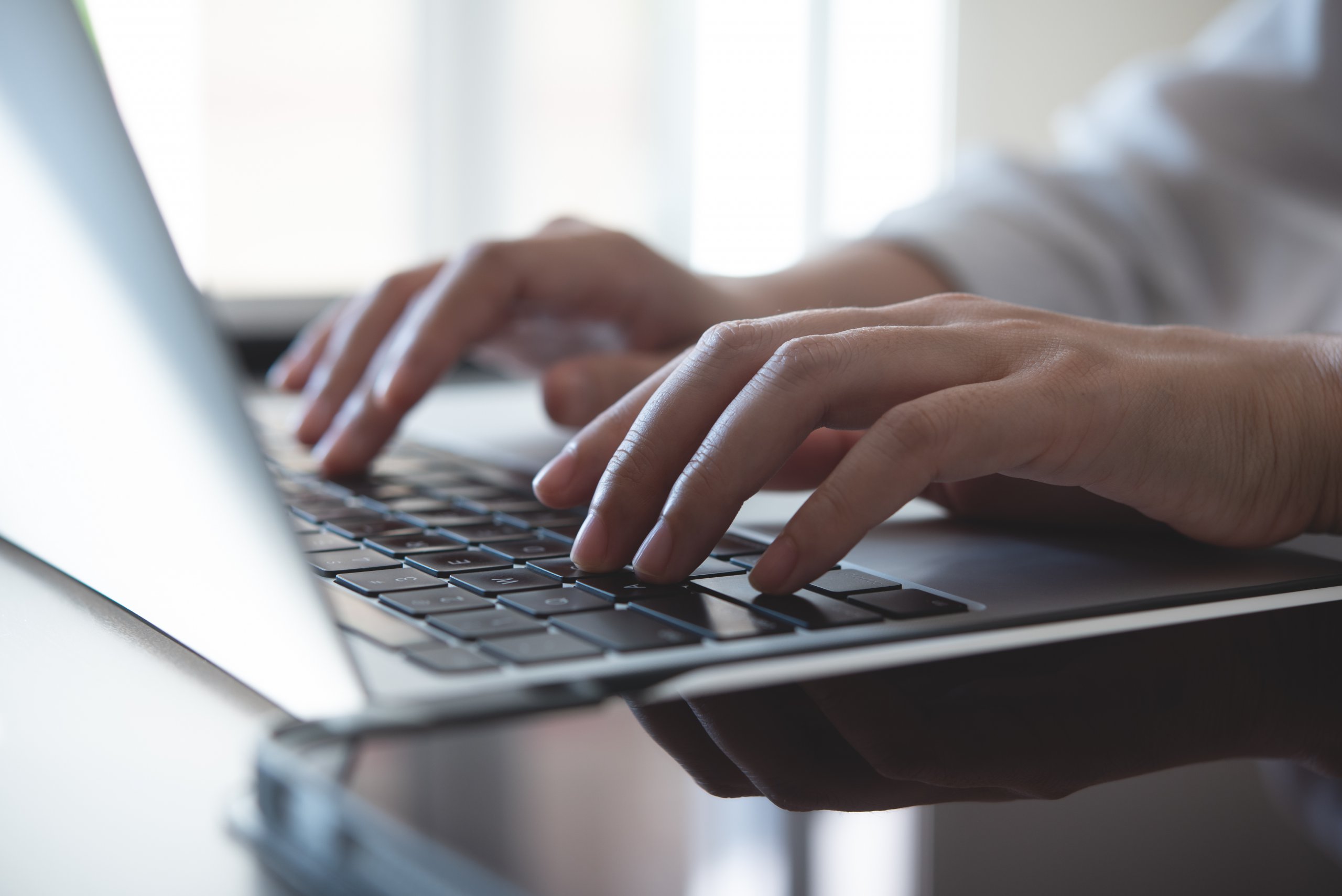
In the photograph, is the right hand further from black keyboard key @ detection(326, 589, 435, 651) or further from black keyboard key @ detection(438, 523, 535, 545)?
black keyboard key @ detection(326, 589, 435, 651)

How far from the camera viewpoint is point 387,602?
354 millimetres

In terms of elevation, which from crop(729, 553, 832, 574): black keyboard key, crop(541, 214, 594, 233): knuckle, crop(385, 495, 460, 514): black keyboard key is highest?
crop(541, 214, 594, 233): knuckle

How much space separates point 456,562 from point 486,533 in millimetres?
63

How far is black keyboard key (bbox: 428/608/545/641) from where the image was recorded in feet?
1.03

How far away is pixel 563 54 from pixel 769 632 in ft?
9.59

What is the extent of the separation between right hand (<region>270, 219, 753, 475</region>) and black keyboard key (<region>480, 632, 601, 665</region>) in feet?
1.15

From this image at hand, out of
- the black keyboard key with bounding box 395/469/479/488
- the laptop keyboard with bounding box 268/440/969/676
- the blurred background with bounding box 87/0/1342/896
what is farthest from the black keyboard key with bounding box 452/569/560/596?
the blurred background with bounding box 87/0/1342/896

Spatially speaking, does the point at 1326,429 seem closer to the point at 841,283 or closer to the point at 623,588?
the point at 623,588

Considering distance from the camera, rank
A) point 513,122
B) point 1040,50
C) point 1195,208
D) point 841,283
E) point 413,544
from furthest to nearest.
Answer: point 1040,50
point 513,122
point 1195,208
point 841,283
point 413,544

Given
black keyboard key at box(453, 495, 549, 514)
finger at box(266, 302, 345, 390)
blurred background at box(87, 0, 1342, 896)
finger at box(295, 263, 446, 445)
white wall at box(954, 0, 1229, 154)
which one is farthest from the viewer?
white wall at box(954, 0, 1229, 154)

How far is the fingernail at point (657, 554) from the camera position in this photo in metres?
0.38

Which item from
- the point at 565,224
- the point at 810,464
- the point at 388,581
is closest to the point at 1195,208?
the point at 565,224

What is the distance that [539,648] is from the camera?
0.99 ft

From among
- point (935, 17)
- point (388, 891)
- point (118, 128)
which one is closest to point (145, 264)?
point (118, 128)
